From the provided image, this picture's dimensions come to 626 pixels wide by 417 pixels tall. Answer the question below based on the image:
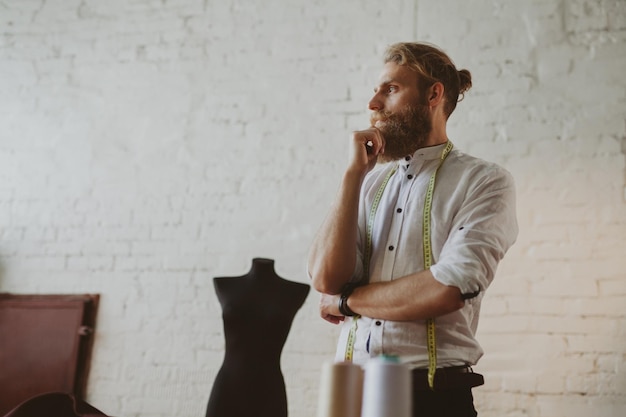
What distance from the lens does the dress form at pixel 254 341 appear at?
2.06 m

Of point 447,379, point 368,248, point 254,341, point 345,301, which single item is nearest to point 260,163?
point 254,341

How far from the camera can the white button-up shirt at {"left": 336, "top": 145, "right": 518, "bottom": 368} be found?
1630 mm

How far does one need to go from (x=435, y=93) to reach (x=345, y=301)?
0.76 m

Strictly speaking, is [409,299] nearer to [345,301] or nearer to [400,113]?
[345,301]

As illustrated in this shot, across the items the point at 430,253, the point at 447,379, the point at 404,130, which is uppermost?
the point at 404,130

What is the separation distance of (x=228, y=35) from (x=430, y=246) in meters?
2.35

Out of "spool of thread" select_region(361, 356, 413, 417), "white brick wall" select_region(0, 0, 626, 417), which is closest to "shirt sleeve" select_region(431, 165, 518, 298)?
"spool of thread" select_region(361, 356, 413, 417)

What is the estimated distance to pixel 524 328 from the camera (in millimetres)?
2695

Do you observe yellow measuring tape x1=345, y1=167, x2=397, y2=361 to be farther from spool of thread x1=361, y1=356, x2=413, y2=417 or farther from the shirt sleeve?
spool of thread x1=361, y1=356, x2=413, y2=417

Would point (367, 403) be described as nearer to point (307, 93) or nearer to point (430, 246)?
point (430, 246)

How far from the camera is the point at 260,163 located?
3.38m

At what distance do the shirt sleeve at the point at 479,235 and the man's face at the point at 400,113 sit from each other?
25 centimetres

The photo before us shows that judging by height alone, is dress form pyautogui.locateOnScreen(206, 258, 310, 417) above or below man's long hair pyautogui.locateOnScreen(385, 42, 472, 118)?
below

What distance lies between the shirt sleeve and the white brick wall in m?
1.08
